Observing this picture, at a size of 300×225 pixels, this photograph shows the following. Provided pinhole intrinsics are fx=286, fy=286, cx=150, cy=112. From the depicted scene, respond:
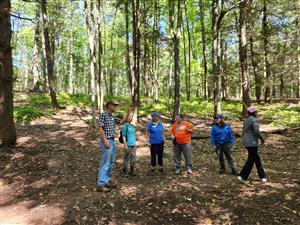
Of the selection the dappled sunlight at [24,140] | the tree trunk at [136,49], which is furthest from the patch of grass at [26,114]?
the tree trunk at [136,49]

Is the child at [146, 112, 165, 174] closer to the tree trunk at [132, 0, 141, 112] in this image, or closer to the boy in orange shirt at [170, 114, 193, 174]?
the boy in orange shirt at [170, 114, 193, 174]

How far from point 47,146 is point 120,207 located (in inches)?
240

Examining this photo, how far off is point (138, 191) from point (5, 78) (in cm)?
659

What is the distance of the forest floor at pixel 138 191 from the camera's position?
20.6ft

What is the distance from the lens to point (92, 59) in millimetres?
14203

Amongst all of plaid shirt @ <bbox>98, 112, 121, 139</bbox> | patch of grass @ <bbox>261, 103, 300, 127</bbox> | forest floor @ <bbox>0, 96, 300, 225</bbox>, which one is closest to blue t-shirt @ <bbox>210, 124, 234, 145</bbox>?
forest floor @ <bbox>0, 96, 300, 225</bbox>

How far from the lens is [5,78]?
34.1 feet

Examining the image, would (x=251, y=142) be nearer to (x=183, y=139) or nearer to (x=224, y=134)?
(x=224, y=134)

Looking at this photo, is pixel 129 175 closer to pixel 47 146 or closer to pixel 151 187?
pixel 151 187

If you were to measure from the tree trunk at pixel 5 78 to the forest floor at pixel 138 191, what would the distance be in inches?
29.5

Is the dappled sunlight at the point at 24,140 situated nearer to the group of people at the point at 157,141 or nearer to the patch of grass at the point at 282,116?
the group of people at the point at 157,141

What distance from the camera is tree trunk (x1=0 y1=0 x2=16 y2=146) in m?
10.3

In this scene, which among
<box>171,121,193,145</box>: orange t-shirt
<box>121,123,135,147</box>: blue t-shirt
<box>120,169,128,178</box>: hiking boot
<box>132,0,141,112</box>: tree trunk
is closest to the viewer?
<box>121,123,135,147</box>: blue t-shirt

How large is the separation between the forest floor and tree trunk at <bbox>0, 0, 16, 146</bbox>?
749 mm
